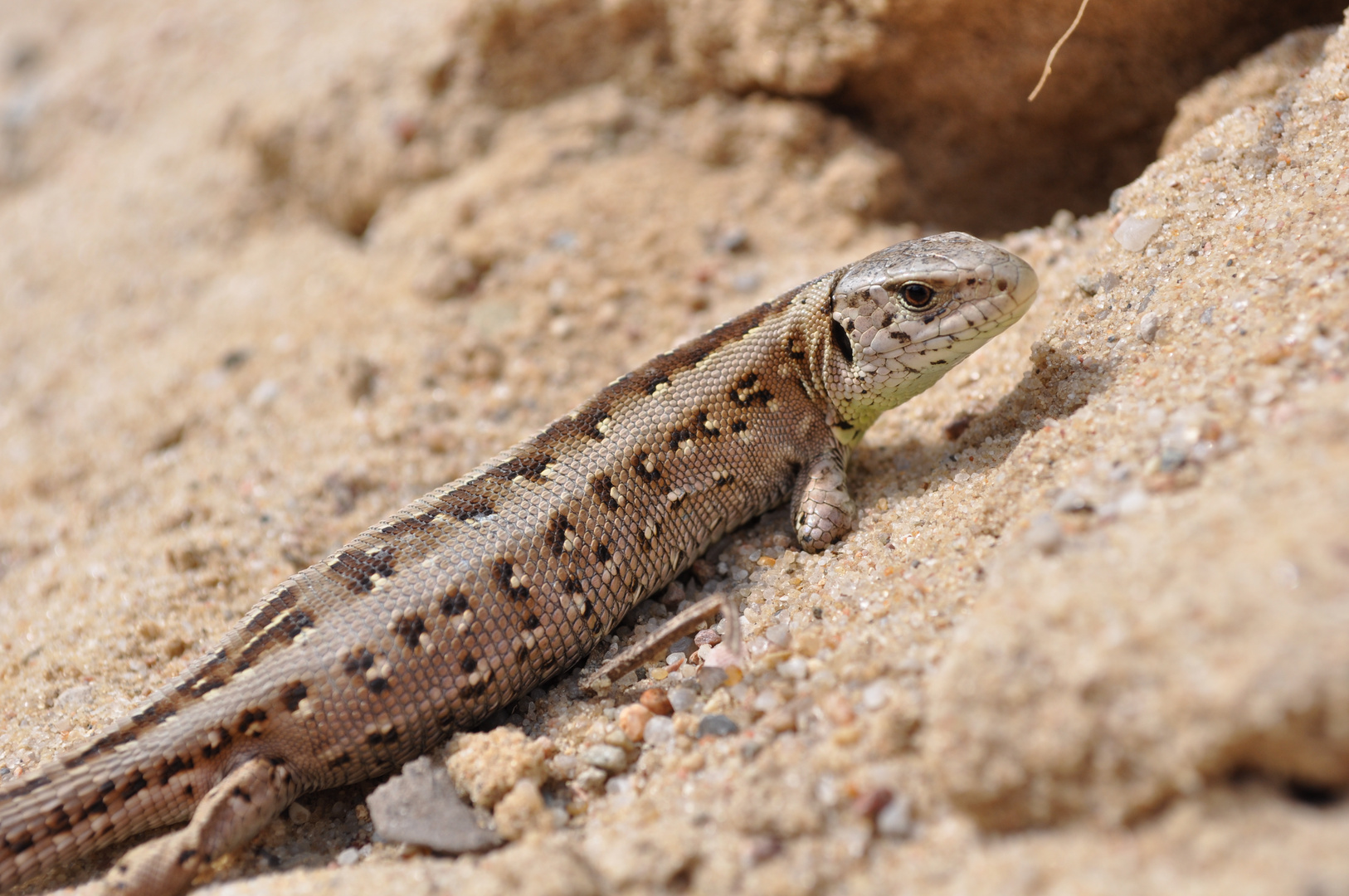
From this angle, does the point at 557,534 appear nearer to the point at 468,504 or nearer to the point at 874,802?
the point at 468,504

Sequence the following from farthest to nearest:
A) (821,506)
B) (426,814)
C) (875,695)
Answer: (821,506), (426,814), (875,695)

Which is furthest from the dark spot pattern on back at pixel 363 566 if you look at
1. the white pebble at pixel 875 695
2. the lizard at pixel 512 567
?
the white pebble at pixel 875 695

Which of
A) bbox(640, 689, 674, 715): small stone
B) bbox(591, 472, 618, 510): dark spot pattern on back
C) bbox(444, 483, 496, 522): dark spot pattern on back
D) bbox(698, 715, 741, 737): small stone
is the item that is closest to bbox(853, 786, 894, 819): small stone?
bbox(698, 715, 741, 737): small stone

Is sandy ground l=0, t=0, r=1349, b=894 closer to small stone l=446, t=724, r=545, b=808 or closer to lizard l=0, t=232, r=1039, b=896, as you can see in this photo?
small stone l=446, t=724, r=545, b=808

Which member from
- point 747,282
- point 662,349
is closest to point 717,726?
point 662,349

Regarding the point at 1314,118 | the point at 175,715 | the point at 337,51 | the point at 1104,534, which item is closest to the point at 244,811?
the point at 175,715

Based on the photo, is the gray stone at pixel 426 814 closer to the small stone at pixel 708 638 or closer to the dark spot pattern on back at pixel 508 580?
the dark spot pattern on back at pixel 508 580
